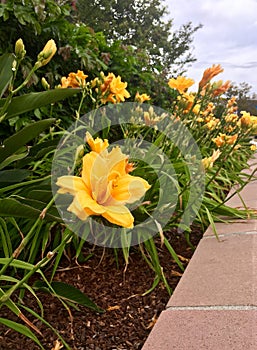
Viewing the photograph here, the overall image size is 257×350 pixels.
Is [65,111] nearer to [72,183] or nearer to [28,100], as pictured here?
[28,100]

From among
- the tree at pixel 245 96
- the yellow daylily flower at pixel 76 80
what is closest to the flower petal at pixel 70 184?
the yellow daylily flower at pixel 76 80

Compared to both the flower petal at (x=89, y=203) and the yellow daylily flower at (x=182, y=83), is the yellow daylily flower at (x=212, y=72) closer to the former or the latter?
the yellow daylily flower at (x=182, y=83)

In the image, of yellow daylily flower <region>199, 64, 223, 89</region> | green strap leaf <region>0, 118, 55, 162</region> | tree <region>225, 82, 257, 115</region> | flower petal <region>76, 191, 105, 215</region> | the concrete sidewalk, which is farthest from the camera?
tree <region>225, 82, 257, 115</region>

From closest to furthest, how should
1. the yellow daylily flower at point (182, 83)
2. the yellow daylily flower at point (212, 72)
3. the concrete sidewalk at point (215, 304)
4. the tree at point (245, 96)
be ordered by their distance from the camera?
the concrete sidewalk at point (215, 304) < the yellow daylily flower at point (212, 72) < the yellow daylily flower at point (182, 83) < the tree at point (245, 96)

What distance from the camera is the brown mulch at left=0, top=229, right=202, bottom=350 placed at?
0.89 meters

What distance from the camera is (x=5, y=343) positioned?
0.87m

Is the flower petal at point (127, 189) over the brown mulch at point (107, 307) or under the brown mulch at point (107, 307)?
over

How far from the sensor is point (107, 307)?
1.01 meters

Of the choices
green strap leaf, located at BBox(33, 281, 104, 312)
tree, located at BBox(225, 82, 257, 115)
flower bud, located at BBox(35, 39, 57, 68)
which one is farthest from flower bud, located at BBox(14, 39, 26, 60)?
tree, located at BBox(225, 82, 257, 115)

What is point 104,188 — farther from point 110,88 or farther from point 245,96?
point 245,96

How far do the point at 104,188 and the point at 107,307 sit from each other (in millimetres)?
591

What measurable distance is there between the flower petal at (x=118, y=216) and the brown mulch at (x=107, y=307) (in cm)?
48

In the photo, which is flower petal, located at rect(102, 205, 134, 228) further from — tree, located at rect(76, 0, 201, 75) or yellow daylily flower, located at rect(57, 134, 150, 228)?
tree, located at rect(76, 0, 201, 75)

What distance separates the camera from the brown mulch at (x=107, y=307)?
34.9 inches
